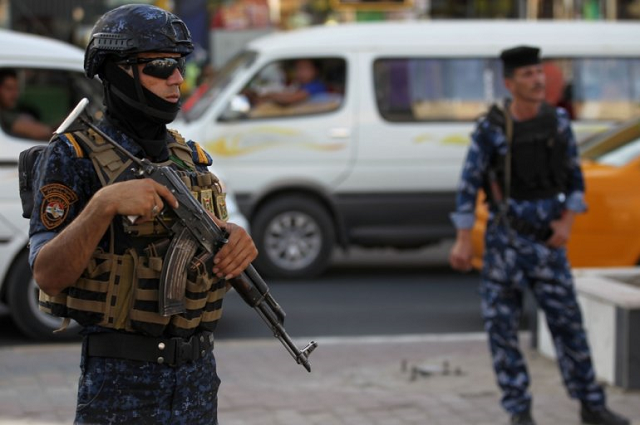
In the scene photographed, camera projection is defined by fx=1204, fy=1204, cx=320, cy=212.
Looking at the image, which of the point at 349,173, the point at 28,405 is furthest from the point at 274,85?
the point at 28,405

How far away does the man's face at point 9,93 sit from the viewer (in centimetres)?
883

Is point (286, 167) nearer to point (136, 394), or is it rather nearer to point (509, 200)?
point (509, 200)

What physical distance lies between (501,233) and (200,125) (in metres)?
5.53

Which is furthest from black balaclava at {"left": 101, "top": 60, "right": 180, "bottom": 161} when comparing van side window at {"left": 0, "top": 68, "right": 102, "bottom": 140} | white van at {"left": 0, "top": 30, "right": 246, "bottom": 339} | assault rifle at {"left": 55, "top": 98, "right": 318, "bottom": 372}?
van side window at {"left": 0, "top": 68, "right": 102, "bottom": 140}

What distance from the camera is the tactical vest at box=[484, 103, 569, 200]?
5.82 meters

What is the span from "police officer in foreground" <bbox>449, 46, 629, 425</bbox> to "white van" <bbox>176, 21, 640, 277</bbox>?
5.21 m

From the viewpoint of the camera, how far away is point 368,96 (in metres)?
11.2

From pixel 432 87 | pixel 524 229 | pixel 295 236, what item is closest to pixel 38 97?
pixel 295 236

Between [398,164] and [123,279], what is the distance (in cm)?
811

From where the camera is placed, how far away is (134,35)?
125 inches

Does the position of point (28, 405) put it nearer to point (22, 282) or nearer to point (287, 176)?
point (22, 282)

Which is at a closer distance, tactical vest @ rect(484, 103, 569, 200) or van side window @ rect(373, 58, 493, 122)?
tactical vest @ rect(484, 103, 569, 200)

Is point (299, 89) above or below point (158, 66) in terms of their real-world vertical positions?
below

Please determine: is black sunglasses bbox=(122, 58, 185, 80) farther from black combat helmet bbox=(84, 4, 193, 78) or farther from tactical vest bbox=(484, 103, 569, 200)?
tactical vest bbox=(484, 103, 569, 200)
